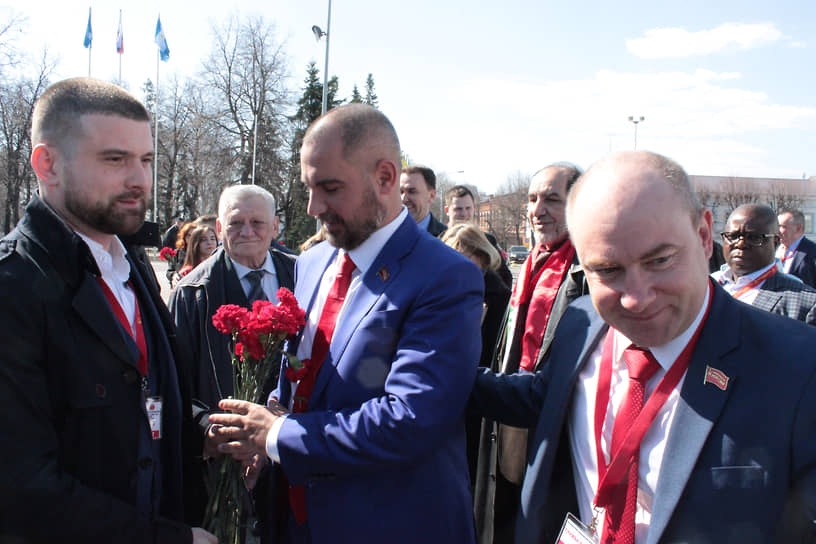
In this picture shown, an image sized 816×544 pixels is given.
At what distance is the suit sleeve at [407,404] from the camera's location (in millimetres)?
1838

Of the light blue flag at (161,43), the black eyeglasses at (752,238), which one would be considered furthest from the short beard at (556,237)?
the light blue flag at (161,43)

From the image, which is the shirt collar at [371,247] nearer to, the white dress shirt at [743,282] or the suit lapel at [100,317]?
the suit lapel at [100,317]

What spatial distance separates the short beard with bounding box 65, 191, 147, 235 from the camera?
1904 mm

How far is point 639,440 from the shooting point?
62.7 inches

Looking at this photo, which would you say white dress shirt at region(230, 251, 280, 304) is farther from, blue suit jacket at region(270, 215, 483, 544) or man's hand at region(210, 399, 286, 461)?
blue suit jacket at region(270, 215, 483, 544)

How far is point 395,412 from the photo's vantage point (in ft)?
5.98

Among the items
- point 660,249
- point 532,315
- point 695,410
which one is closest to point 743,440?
point 695,410

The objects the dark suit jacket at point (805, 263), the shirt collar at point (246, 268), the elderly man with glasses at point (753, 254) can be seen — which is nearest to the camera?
the shirt collar at point (246, 268)

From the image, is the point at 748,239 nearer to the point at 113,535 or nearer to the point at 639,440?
the point at 639,440

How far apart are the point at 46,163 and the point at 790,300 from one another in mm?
4625

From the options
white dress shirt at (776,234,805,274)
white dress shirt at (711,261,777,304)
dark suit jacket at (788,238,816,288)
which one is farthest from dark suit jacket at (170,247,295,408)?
white dress shirt at (776,234,805,274)

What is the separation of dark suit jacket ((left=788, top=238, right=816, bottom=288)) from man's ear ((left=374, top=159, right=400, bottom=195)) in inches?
317

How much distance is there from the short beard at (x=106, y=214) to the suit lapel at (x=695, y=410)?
6.38 ft

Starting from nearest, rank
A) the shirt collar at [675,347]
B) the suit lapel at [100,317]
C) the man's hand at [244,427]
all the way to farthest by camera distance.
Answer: the shirt collar at [675,347] < the suit lapel at [100,317] < the man's hand at [244,427]
